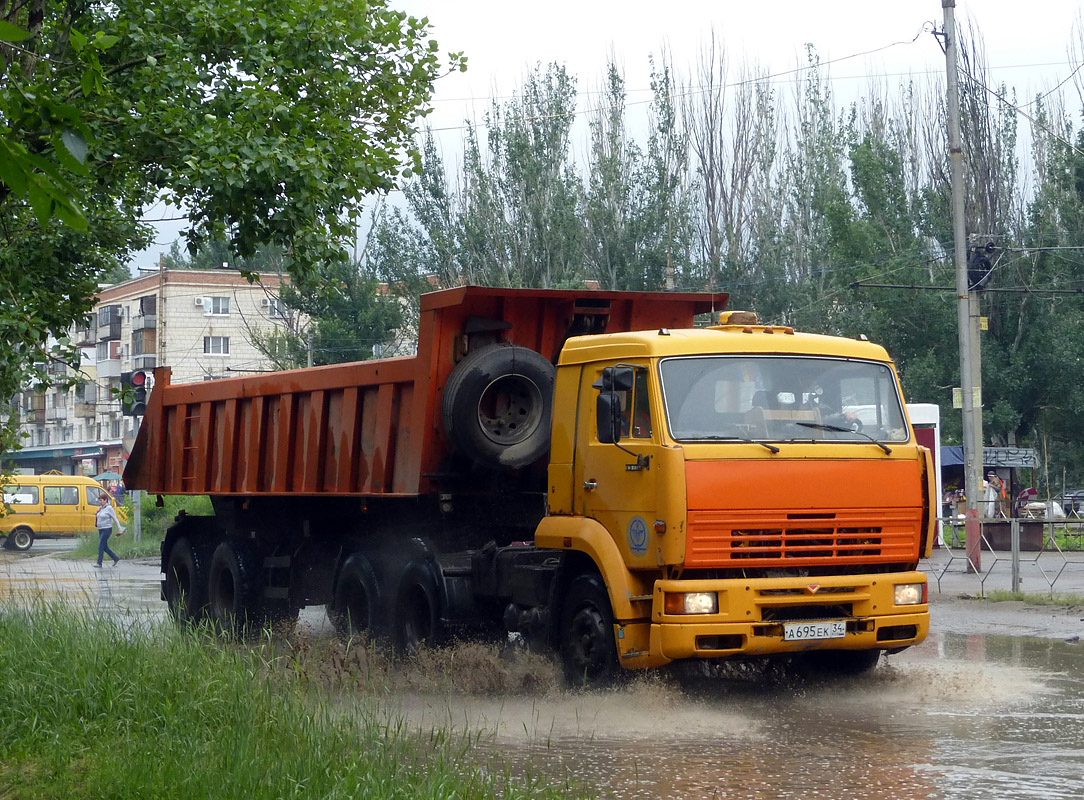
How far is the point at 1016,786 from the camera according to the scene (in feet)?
21.5

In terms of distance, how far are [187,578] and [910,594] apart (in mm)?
8997

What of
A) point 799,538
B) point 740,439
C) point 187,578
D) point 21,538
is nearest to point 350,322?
point 21,538

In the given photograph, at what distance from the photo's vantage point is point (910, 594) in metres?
9.23

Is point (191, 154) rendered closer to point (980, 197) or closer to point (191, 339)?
point (980, 197)

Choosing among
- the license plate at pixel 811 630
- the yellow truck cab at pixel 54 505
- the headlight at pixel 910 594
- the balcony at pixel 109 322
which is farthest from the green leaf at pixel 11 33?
the balcony at pixel 109 322

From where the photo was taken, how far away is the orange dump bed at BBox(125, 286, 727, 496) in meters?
11.0

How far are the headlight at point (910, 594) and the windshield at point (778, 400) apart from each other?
98 centimetres

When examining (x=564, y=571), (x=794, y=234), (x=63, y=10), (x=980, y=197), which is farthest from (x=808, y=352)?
(x=794, y=234)

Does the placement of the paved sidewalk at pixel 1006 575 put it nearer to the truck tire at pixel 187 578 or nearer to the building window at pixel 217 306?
the truck tire at pixel 187 578

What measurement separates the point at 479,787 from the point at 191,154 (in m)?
5.83

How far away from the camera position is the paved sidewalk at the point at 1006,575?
18.8 m

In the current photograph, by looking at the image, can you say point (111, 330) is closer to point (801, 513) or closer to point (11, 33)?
point (801, 513)

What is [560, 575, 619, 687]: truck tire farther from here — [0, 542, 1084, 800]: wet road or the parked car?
the parked car

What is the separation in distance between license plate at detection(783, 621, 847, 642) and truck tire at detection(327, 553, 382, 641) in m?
4.15
